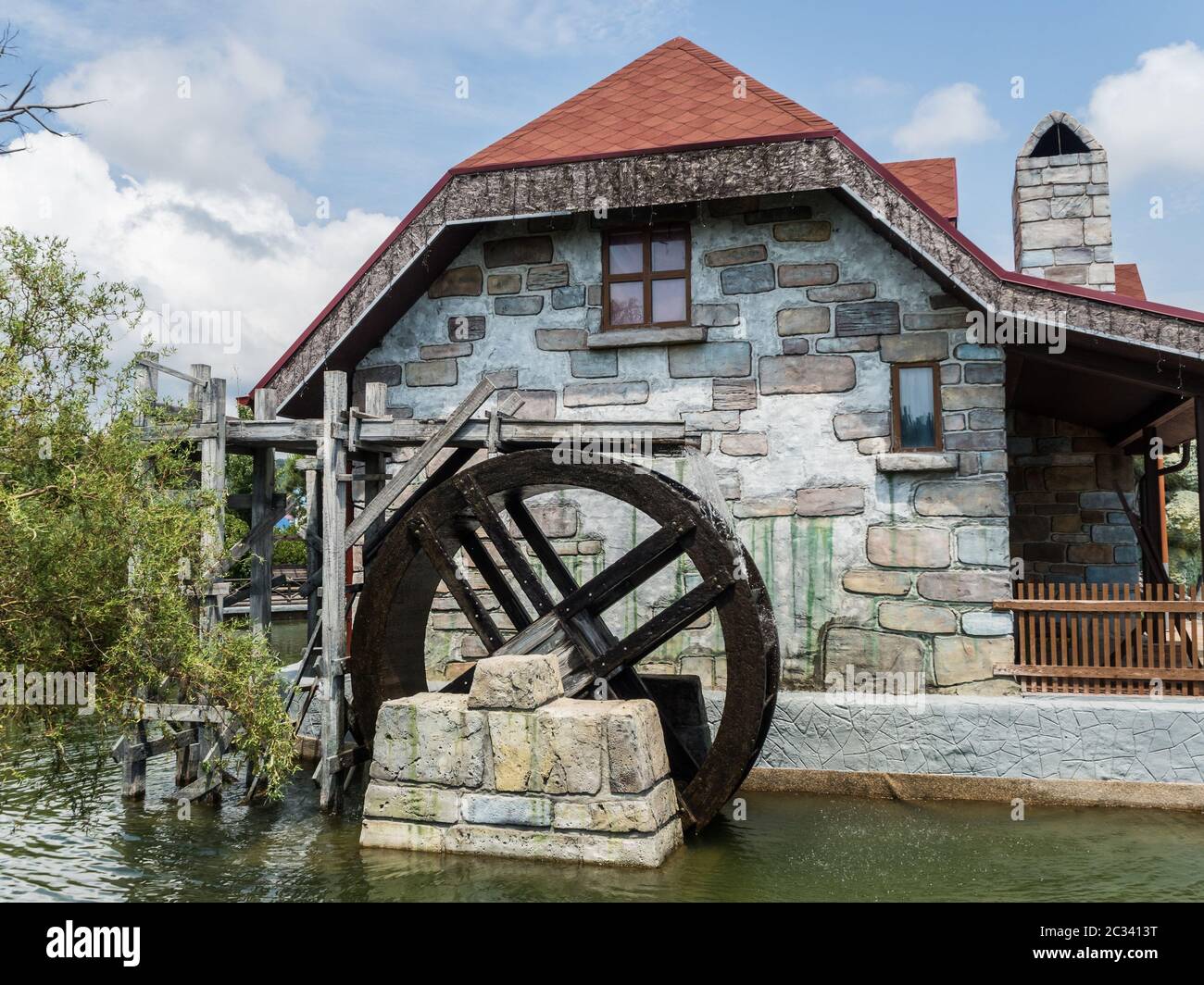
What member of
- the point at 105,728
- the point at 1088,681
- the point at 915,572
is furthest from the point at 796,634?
Result: the point at 105,728

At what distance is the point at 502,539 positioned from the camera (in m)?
Result: 6.26

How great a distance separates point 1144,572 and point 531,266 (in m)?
6.65

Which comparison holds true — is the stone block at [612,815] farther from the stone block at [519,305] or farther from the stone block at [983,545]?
the stone block at [519,305]

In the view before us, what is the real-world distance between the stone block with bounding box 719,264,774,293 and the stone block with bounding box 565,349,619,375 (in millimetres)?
955

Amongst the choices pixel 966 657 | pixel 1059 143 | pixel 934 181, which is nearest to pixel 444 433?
pixel 966 657

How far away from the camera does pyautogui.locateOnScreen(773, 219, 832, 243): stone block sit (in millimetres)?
7223

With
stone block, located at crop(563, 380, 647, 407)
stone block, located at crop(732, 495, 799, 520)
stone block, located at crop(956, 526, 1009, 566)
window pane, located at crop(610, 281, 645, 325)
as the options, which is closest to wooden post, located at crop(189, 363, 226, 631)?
stone block, located at crop(563, 380, 647, 407)

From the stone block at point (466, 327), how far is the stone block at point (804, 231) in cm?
232

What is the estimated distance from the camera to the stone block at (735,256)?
735cm

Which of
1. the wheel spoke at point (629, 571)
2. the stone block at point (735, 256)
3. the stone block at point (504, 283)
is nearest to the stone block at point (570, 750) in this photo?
the wheel spoke at point (629, 571)

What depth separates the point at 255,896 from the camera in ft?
16.0

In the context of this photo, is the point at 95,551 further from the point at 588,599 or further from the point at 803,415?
the point at 803,415
